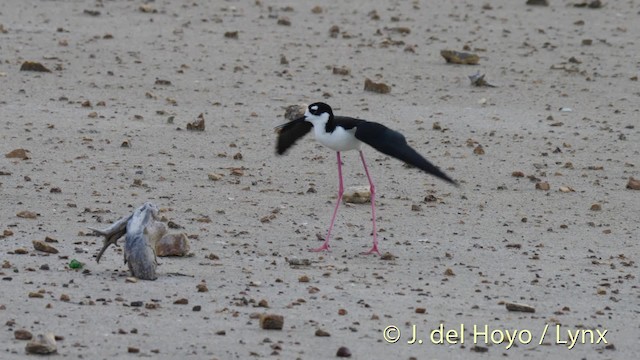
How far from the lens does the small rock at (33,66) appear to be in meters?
12.0

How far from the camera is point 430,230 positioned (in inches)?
331

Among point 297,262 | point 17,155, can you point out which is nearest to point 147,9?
point 17,155

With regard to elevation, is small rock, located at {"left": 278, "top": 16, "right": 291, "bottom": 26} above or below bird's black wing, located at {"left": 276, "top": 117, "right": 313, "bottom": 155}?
below

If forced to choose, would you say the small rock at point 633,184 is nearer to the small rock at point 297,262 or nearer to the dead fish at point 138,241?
the small rock at point 297,262

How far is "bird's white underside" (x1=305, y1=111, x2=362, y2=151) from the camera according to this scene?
7.99 meters

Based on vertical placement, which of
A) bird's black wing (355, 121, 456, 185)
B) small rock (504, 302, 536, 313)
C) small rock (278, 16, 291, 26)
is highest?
bird's black wing (355, 121, 456, 185)

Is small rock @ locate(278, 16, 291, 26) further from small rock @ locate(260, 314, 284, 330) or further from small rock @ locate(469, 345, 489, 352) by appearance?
small rock @ locate(469, 345, 489, 352)

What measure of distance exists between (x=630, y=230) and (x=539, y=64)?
16.0ft

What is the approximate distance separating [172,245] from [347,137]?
4.31 ft

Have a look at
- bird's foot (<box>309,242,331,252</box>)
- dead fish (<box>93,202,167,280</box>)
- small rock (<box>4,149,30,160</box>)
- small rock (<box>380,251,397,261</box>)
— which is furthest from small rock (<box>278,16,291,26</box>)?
dead fish (<box>93,202,167,280</box>)

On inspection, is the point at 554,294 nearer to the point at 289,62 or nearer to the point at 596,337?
the point at 596,337

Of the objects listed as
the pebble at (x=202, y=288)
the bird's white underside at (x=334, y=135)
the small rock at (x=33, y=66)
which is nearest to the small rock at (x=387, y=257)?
the bird's white underside at (x=334, y=135)

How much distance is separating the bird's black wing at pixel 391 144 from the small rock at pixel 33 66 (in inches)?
198

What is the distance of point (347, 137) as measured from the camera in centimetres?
800
